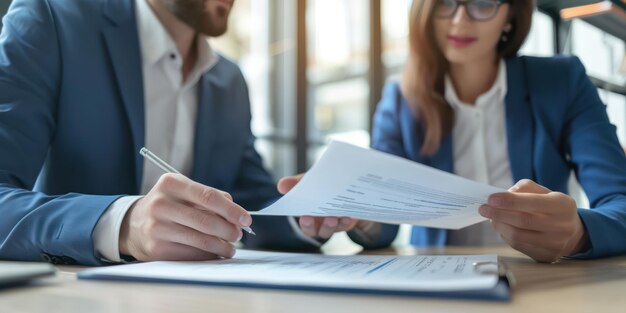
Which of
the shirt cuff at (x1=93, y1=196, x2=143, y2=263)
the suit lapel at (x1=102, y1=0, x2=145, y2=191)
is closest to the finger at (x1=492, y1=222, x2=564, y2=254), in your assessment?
the shirt cuff at (x1=93, y1=196, x2=143, y2=263)

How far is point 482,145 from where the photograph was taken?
4.66 feet

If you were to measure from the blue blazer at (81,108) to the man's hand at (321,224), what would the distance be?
0.23 feet

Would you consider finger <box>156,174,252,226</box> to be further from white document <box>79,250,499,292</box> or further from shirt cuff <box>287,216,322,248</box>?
shirt cuff <box>287,216,322,248</box>

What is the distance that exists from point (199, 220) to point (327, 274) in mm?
208

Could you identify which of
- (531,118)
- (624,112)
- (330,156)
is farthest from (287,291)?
(624,112)

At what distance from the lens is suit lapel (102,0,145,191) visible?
3.85 ft

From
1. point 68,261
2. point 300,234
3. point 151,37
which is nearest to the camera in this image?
point 68,261

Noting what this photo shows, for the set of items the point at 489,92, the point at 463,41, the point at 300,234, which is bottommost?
the point at 300,234

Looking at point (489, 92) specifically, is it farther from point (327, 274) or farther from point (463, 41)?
point (327, 274)

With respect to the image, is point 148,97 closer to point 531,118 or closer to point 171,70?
point 171,70

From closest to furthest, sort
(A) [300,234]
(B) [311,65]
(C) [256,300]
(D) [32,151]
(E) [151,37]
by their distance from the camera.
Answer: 1. (C) [256,300]
2. (D) [32,151]
3. (A) [300,234]
4. (E) [151,37]
5. (B) [311,65]

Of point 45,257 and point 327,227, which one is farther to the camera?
point 327,227

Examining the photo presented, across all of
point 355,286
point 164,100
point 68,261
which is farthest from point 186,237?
point 164,100

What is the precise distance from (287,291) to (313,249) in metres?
0.64
